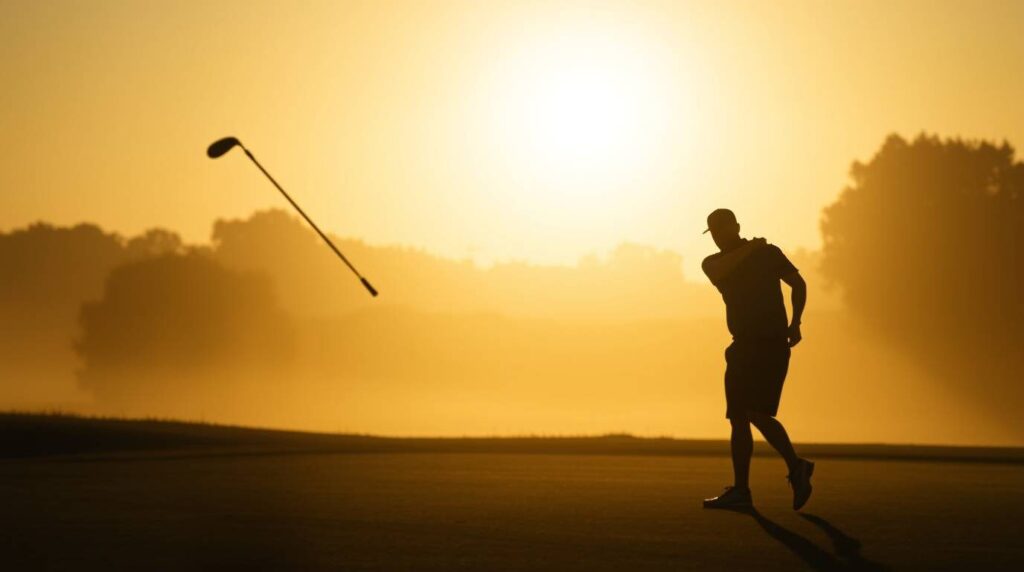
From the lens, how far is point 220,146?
2245cm

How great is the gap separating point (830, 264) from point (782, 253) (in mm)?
47540

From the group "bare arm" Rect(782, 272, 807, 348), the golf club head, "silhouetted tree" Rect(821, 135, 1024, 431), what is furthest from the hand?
"silhouetted tree" Rect(821, 135, 1024, 431)

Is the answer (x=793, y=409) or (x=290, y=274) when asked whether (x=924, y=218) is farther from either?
(x=290, y=274)

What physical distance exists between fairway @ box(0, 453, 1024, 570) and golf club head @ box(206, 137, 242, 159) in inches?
265

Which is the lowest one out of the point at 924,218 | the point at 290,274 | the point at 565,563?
the point at 565,563

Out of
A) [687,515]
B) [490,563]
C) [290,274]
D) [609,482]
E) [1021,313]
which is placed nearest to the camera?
[490,563]

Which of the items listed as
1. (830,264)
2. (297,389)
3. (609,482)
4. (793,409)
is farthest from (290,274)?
(609,482)

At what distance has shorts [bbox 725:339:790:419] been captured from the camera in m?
11.2

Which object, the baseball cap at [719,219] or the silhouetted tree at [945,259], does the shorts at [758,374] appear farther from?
the silhouetted tree at [945,259]

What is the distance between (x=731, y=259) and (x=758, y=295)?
0.35 meters

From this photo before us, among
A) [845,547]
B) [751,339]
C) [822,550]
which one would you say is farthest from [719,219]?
[822,550]

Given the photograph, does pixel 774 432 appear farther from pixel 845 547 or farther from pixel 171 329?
pixel 171 329

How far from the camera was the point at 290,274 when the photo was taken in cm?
11862

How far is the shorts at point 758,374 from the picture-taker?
11227 mm
